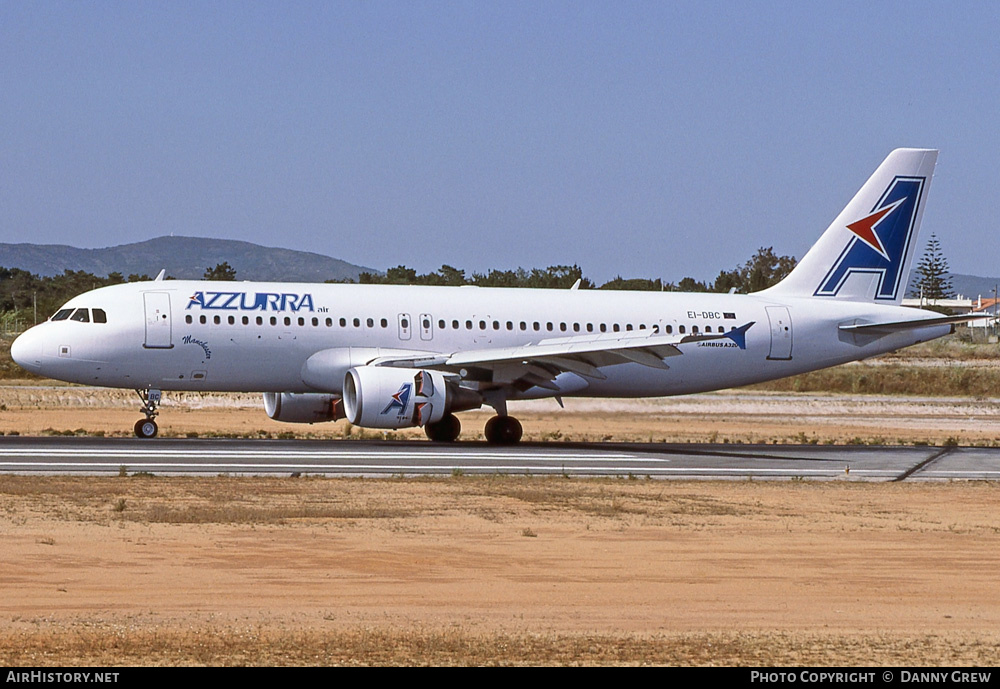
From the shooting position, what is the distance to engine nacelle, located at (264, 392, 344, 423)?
1371 inches

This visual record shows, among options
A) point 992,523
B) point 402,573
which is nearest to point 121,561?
point 402,573

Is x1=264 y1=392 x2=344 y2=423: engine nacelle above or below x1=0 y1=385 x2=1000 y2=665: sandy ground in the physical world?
above

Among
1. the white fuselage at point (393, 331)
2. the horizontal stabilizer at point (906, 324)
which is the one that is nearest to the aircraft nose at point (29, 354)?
the white fuselage at point (393, 331)

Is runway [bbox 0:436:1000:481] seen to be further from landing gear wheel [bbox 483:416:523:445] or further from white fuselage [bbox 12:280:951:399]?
white fuselage [bbox 12:280:951:399]

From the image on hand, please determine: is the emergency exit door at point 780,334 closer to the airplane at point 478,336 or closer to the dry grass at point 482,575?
the airplane at point 478,336

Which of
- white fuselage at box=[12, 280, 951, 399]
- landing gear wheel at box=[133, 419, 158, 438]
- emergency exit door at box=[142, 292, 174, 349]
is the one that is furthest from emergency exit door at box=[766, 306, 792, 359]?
landing gear wheel at box=[133, 419, 158, 438]

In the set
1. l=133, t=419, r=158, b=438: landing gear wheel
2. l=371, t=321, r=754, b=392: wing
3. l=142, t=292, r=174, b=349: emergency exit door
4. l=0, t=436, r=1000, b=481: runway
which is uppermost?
l=142, t=292, r=174, b=349: emergency exit door

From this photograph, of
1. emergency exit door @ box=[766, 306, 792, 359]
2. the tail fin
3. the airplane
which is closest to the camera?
the airplane

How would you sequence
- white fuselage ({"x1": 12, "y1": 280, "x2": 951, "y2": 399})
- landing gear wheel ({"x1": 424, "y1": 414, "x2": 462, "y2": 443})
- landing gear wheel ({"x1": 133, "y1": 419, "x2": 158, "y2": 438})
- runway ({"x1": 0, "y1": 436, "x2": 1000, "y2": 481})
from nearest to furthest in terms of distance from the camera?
runway ({"x1": 0, "y1": 436, "x2": 1000, "y2": 481})
white fuselage ({"x1": 12, "y1": 280, "x2": 951, "y2": 399})
landing gear wheel ({"x1": 133, "y1": 419, "x2": 158, "y2": 438})
landing gear wheel ({"x1": 424, "y1": 414, "x2": 462, "y2": 443})

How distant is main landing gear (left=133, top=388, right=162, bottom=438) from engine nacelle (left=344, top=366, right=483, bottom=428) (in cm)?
479

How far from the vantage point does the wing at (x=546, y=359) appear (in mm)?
32250

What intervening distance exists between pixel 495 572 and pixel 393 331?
62.8 ft

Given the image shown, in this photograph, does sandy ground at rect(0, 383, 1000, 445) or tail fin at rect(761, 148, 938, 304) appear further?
sandy ground at rect(0, 383, 1000, 445)

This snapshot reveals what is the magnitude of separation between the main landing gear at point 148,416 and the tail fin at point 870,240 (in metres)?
16.7
